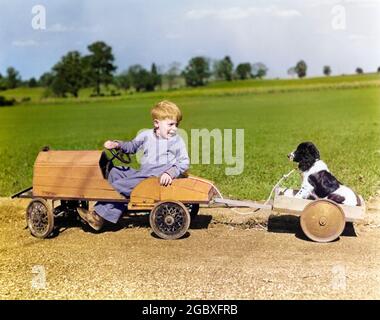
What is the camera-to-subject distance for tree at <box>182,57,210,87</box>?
7206 cm

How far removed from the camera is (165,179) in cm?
635

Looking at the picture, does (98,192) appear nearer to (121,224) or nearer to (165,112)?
(121,224)

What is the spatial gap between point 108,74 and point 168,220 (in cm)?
6713

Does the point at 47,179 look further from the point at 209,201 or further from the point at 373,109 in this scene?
the point at 373,109

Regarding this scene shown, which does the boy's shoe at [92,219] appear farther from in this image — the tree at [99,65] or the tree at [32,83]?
the tree at [32,83]

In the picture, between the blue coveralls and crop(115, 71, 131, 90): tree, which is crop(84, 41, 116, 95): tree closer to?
crop(115, 71, 131, 90): tree

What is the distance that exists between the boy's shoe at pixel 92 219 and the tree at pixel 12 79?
68.7 meters

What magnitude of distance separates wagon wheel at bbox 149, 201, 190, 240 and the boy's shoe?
2.49 feet

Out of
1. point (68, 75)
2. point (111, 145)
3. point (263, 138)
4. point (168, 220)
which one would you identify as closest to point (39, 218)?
point (111, 145)

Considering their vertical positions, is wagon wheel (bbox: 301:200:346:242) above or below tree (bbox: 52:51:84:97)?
below

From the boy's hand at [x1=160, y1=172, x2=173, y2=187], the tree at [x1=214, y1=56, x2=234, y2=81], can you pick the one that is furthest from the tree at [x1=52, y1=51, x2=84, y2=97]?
the boy's hand at [x1=160, y1=172, x2=173, y2=187]

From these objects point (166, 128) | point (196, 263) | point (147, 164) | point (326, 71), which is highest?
point (326, 71)

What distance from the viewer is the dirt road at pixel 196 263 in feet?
16.0

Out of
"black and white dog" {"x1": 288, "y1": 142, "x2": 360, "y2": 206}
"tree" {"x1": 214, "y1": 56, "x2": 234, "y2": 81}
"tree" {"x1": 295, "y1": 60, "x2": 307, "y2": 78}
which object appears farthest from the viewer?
"tree" {"x1": 214, "y1": 56, "x2": 234, "y2": 81}
